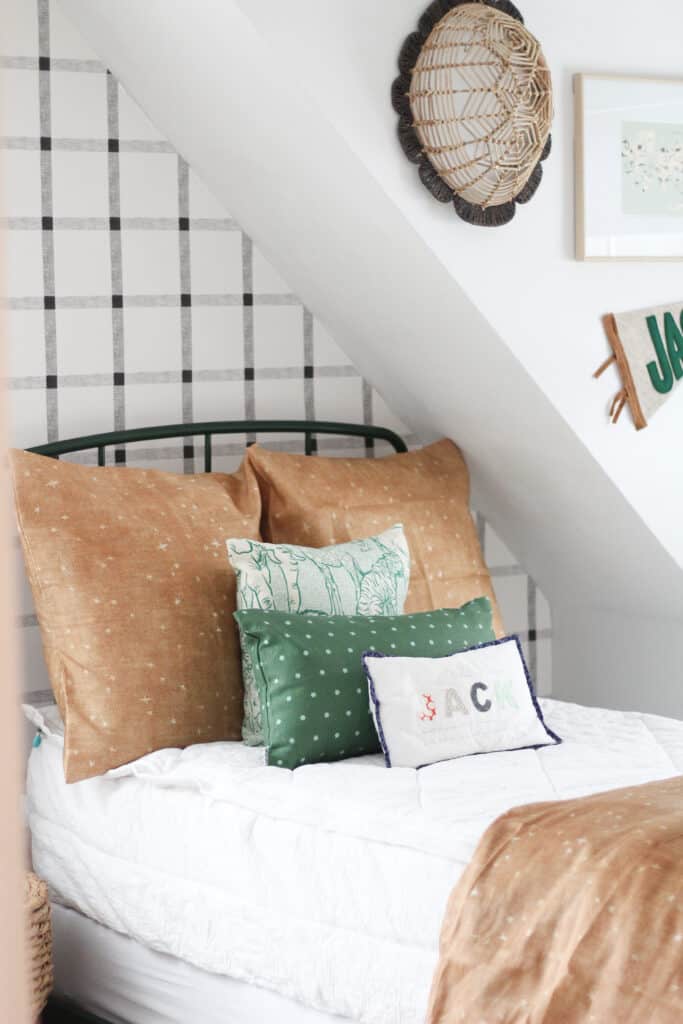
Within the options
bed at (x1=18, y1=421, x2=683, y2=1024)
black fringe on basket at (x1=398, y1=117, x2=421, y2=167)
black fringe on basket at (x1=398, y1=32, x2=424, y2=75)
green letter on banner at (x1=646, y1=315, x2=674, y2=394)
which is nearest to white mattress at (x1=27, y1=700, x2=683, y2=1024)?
bed at (x1=18, y1=421, x2=683, y2=1024)

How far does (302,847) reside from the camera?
195 centimetres

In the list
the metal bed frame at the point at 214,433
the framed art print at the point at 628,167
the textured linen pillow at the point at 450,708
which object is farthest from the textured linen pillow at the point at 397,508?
the framed art print at the point at 628,167

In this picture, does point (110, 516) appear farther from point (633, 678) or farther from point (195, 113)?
point (633, 678)

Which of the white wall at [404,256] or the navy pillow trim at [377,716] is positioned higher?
the white wall at [404,256]

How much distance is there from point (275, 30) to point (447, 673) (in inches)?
48.3

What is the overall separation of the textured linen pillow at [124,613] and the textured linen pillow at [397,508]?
0.90 feet

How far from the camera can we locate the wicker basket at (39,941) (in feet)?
7.23

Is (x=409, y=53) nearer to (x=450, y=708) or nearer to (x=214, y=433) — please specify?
(x=214, y=433)

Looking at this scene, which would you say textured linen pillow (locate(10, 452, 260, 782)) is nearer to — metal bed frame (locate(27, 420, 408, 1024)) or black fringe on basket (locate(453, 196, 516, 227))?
metal bed frame (locate(27, 420, 408, 1024))

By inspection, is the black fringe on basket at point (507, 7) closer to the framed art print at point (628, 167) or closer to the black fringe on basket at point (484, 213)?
the framed art print at point (628, 167)

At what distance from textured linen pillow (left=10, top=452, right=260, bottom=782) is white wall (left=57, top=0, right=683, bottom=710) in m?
0.71

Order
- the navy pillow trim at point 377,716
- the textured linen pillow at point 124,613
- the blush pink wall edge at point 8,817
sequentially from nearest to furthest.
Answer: the blush pink wall edge at point 8,817
the navy pillow trim at point 377,716
the textured linen pillow at point 124,613

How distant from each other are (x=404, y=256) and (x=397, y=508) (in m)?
0.60

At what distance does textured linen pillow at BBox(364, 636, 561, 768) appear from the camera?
219 centimetres
